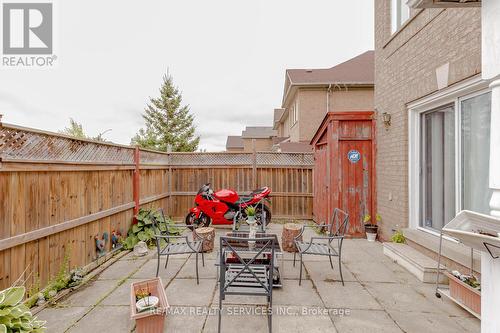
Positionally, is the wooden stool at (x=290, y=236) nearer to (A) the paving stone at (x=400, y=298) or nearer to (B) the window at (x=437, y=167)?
(A) the paving stone at (x=400, y=298)

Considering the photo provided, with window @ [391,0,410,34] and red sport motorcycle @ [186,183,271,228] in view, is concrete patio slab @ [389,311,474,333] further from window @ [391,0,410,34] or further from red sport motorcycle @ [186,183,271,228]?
window @ [391,0,410,34]

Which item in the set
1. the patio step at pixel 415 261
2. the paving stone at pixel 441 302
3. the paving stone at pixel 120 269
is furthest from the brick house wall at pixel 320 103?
the paving stone at pixel 120 269

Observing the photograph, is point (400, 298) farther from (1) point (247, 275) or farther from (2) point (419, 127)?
(2) point (419, 127)

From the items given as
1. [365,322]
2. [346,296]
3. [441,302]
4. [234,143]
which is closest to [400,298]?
[441,302]

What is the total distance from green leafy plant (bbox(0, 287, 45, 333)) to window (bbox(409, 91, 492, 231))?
4411 mm

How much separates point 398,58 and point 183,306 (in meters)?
5.22

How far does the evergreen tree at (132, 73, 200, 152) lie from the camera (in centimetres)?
2158

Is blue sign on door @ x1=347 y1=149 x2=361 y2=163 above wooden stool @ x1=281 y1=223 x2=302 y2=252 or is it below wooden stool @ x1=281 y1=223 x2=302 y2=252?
above

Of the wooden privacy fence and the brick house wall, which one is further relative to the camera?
the brick house wall

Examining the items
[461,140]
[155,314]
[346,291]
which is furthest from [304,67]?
[155,314]

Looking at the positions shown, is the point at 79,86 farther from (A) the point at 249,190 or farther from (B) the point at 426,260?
(B) the point at 426,260

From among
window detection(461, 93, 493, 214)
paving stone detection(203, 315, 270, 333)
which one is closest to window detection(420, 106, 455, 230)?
window detection(461, 93, 493, 214)

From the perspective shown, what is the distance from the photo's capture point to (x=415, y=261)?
354 cm

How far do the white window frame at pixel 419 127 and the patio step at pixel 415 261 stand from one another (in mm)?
425
